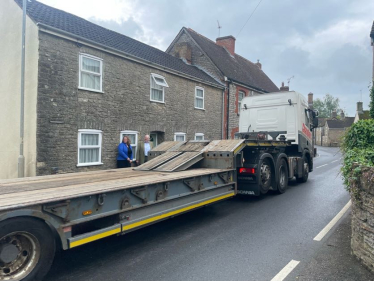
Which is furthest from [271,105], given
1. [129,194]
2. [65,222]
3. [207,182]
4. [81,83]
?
[65,222]

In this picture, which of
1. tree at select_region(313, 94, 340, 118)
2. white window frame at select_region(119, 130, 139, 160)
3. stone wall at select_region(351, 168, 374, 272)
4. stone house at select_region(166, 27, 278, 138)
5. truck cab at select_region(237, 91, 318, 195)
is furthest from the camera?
tree at select_region(313, 94, 340, 118)

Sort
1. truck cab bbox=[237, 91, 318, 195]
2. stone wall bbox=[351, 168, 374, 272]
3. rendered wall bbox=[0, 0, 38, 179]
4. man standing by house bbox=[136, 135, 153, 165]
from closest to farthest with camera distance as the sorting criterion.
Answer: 1. stone wall bbox=[351, 168, 374, 272]
2. truck cab bbox=[237, 91, 318, 195]
3. rendered wall bbox=[0, 0, 38, 179]
4. man standing by house bbox=[136, 135, 153, 165]

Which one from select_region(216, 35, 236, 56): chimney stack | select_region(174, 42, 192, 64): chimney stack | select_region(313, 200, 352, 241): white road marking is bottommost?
select_region(313, 200, 352, 241): white road marking

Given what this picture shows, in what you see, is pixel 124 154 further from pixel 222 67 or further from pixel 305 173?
pixel 222 67

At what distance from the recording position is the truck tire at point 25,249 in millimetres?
3004

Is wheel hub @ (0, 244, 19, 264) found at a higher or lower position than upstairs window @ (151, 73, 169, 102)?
lower

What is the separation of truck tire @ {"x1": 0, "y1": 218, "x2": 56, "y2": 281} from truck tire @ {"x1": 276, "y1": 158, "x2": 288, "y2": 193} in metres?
7.08

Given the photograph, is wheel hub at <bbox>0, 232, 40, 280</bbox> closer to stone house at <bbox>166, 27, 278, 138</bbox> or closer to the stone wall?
the stone wall

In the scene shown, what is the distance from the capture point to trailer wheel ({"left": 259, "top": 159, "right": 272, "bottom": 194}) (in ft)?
26.7

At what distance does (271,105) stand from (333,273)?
771 cm

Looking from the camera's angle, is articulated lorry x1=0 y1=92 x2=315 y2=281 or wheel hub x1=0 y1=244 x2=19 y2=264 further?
articulated lorry x1=0 y1=92 x2=315 y2=281

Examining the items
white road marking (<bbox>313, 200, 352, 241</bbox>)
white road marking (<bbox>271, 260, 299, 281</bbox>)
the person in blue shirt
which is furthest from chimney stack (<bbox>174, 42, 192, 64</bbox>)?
white road marking (<bbox>271, 260, 299, 281</bbox>)

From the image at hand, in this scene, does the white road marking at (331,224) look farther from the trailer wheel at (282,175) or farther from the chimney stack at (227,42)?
the chimney stack at (227,42)

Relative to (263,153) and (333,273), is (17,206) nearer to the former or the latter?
(333,273)
